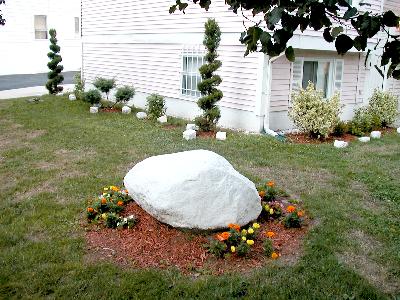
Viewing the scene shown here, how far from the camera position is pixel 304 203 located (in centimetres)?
624

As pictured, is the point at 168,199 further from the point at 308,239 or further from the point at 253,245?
the point at 308,239

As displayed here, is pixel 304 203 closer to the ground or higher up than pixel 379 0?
closer to the ground

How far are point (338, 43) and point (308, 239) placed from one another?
3288 mm

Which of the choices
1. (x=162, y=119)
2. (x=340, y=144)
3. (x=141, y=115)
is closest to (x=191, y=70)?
(x=162, y=119)

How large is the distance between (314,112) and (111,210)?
6.59 meters

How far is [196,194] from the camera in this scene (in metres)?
4.89

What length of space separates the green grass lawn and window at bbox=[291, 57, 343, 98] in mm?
2453

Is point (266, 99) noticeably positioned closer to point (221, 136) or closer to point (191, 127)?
point (221, 136)

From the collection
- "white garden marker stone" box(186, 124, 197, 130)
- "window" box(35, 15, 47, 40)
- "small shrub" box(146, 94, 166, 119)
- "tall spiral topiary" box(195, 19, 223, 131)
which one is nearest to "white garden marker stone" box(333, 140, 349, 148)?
"tall spiral topiary" box(195, 19, 223, 131)

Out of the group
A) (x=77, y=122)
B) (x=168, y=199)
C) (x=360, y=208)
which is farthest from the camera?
(x=77, y=122)

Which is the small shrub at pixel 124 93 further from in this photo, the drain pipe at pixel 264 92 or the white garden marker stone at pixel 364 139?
the white garden marker stone at pixel 364 139

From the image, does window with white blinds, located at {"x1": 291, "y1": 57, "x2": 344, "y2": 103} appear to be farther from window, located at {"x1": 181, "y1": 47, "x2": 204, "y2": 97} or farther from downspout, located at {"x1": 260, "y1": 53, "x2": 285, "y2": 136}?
window, located at {"x1": 181, "y1": 47, "x2": 204, "y2": 97}

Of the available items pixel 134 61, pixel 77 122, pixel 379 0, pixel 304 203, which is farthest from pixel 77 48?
pixel 304 203

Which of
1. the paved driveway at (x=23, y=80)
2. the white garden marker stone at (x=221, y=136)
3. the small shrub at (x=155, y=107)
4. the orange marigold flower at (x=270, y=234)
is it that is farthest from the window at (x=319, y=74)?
the paved driveway at (x=23, y=80)
